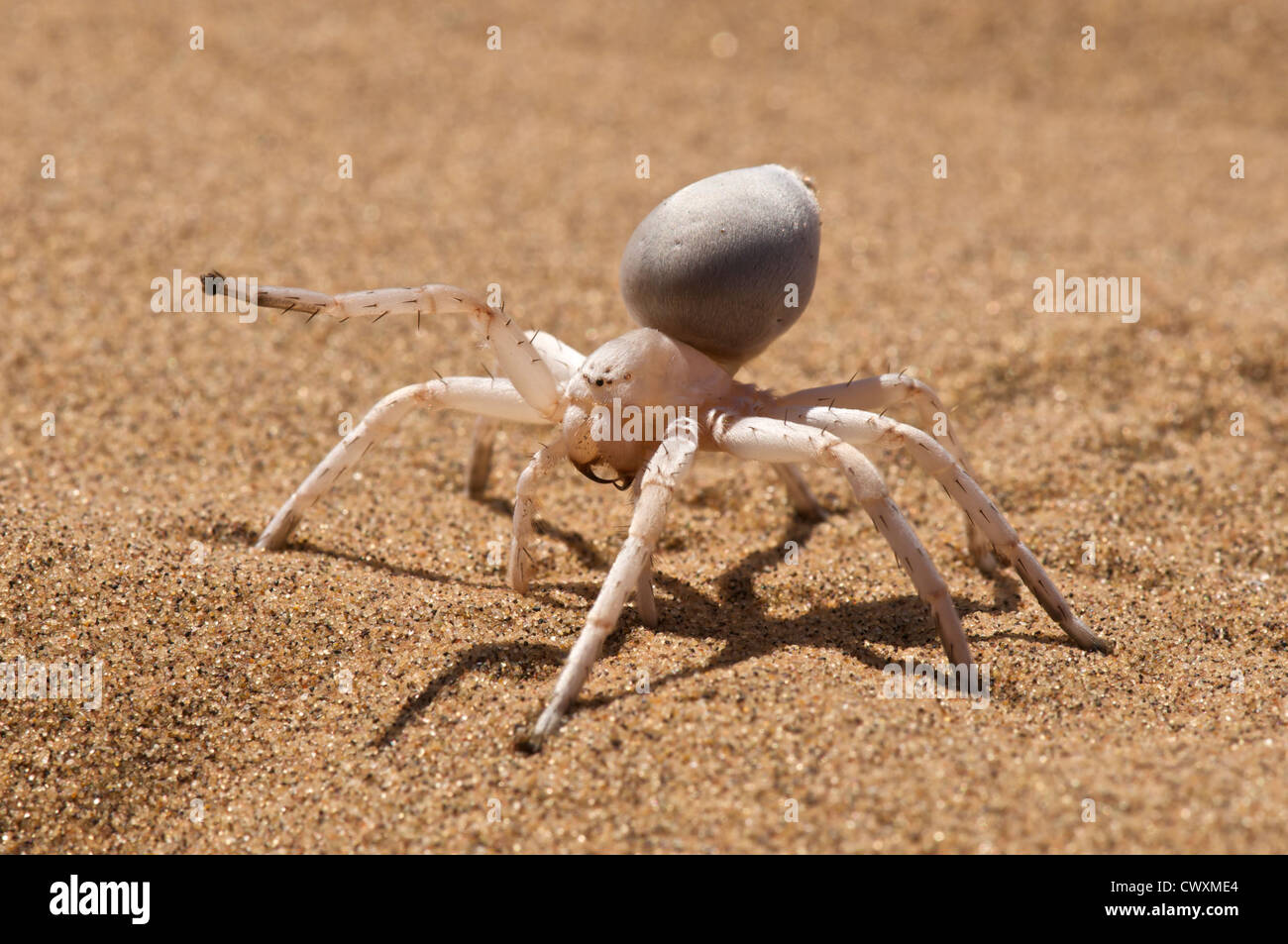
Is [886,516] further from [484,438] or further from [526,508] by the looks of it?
[484,438]

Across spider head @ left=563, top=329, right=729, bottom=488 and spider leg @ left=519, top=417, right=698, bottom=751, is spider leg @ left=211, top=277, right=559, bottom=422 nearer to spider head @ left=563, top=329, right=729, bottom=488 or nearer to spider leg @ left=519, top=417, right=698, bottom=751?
spider head @ left=563, top=329, right=729, bottom=488

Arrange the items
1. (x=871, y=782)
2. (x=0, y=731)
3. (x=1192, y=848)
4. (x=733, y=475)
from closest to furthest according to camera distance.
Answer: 1. (x=1192, y=848)
2. (x=871, y=782)
3. (x=0, y=731)
4. (x=733, y=475)

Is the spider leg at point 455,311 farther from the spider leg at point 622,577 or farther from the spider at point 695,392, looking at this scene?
the spider leg at point 622,577

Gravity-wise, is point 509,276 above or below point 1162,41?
below

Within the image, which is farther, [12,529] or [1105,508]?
[1105,508]

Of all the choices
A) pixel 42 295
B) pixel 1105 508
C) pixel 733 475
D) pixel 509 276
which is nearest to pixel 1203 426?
pixel 1105 508

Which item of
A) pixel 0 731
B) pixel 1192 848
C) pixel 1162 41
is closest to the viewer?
pixel 1192 848

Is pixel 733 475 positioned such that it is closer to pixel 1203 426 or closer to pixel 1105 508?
pixel 1105 508
